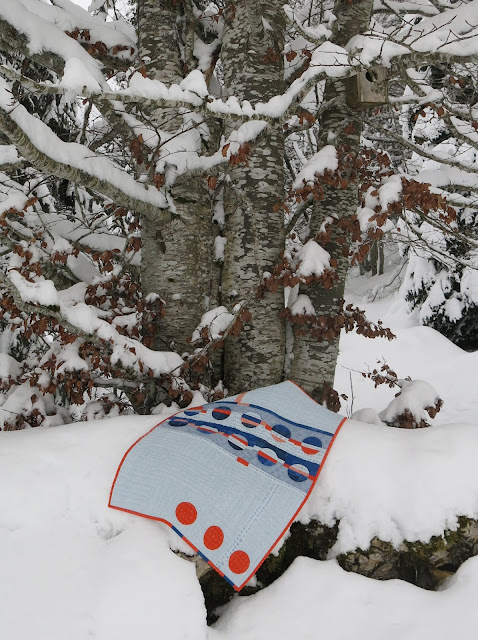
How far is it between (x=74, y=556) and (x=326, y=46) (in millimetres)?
2810

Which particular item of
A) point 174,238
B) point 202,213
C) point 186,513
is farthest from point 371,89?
point 186,513

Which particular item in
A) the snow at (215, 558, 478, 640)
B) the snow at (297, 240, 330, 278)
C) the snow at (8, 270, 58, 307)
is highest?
the snow at (297, 240, 330, 278)

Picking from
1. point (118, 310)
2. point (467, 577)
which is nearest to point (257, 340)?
point (118, 310)

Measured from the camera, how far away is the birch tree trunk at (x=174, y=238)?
3.26m

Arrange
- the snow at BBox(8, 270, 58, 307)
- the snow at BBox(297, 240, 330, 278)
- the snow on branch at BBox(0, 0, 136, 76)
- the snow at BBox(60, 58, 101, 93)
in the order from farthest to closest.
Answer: the snow at BBox(297, 240, 330, 278) → the snow on branch at BBox(0, 0, 136, 76) → the snow at BBox(8, 270, 58, 307) → the snow at BBox(60, 58, 101, 93)

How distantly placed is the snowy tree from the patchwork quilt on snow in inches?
29.2

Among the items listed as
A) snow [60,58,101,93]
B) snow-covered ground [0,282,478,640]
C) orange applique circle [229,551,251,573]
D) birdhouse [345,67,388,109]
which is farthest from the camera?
birdhouse [345,67,388,109]

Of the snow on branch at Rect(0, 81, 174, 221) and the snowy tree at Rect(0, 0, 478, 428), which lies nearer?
the snow on branch at Rect(0, 81, 174, 221)

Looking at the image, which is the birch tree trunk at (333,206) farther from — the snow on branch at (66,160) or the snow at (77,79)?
the snow at (77,79)

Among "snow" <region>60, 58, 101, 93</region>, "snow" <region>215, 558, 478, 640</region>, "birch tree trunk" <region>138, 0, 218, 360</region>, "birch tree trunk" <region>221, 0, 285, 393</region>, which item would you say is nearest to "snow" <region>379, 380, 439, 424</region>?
"birch tree trunk" <region>221, 0, 285, 393</region>

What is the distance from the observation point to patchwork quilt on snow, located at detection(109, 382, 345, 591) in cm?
167

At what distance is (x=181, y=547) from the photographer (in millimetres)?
1711

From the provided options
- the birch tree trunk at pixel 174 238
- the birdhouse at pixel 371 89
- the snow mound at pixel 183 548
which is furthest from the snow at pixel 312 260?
the snow mound at pixel 183 548

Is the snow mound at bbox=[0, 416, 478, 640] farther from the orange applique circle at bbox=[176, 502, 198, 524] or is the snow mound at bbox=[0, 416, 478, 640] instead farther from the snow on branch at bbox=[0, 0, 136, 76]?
the snow on branch at bbox=[0, 0, 136, 76]
